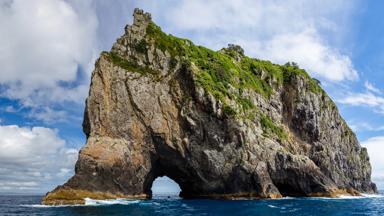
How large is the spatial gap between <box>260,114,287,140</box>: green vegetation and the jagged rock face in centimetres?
27

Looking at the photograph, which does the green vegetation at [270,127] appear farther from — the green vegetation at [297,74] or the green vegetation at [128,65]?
the green vegetation at [128,65]

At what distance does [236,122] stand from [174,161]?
1337cm

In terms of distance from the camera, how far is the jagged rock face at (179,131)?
65.8 metres

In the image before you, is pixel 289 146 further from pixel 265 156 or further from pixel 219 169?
pixel 219 169

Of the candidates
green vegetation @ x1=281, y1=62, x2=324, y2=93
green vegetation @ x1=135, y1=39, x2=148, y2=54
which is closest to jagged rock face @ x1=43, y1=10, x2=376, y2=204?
green vegetation @ x1=135, y1=39, x2=148, y2=54

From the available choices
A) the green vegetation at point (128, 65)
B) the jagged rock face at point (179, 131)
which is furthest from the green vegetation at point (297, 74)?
the green vegetation at point (128, 65)

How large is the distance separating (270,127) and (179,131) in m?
20.9

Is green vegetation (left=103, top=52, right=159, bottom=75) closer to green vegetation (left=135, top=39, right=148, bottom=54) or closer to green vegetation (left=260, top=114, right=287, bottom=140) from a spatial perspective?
green vegetation (left=135, top=39, right=148, bottom=54)

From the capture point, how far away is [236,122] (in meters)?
71.5

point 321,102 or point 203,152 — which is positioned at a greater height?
point 321,102

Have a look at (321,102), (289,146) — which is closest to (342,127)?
(321,102)

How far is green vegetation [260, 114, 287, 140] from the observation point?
80.2 m

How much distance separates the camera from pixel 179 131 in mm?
71562

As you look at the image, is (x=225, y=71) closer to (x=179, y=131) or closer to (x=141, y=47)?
(x=141, y=47)
